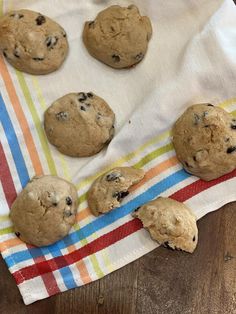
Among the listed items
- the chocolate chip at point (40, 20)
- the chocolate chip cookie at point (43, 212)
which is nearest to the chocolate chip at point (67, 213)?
the chocolate chip cookie at point (43, 212)

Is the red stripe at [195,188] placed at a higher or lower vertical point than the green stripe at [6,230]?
lower

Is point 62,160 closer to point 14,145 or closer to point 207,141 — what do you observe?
point 14,145

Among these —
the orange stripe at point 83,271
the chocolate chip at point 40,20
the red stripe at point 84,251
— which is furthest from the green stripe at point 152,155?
the chocolate chip at point 40,20

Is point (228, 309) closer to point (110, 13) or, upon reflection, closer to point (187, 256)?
point (187, 256)

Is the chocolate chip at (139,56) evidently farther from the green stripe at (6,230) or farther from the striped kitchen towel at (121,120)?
the green stripe at (6,230)

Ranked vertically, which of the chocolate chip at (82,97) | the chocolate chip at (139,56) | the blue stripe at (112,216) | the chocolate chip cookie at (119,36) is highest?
the chocolate chip cookie at (119,36)

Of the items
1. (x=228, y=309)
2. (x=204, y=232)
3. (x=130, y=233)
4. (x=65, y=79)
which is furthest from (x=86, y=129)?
(x=228, y=309)
